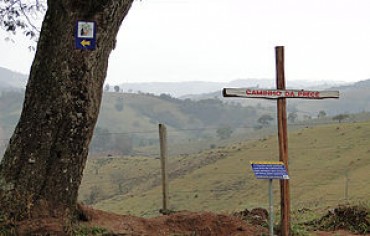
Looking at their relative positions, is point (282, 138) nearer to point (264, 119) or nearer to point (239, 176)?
point (239, 176)

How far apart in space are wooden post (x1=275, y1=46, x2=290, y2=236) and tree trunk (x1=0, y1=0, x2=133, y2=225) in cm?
222

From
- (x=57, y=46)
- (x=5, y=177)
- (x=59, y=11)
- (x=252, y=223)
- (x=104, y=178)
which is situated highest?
(x=59, y=11)

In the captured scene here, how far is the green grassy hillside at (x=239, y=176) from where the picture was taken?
2636 centimetres

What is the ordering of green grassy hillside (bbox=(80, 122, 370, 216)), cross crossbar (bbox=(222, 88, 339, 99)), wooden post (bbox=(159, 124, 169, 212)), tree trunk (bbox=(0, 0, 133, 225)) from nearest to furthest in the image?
1. tree trunk (bbox=(0, 0, 133, 225))
2. cross crossbar (bbox=(222, 88, 339, 99))
3. wooden post (bbox=(159, 124, 169, 212))
4. green grassy hillside (bbox=(80, 122, 370, 216))

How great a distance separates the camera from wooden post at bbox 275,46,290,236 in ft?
21.2

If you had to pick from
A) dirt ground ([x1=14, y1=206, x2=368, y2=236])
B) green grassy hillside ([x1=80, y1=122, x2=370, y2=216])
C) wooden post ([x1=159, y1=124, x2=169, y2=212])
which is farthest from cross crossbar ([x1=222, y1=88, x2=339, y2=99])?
green grassy hillside ([x1=80, y1=122, x2=370, y2=216])

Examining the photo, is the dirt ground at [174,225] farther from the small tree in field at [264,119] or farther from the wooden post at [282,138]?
the small tree in field at [264,119]

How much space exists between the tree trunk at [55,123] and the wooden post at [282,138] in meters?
2.22

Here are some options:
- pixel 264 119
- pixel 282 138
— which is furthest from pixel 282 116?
pixel 264 119

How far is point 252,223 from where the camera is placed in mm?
7012

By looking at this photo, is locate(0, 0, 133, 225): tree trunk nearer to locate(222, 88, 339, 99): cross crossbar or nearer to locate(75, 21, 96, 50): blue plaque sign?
locate(75, 21, 96, 50): blue plaque sign

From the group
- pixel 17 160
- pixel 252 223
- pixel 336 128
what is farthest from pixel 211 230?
pixel 336 128

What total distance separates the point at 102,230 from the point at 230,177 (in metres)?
30.7

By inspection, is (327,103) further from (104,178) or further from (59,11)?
(59,11)
